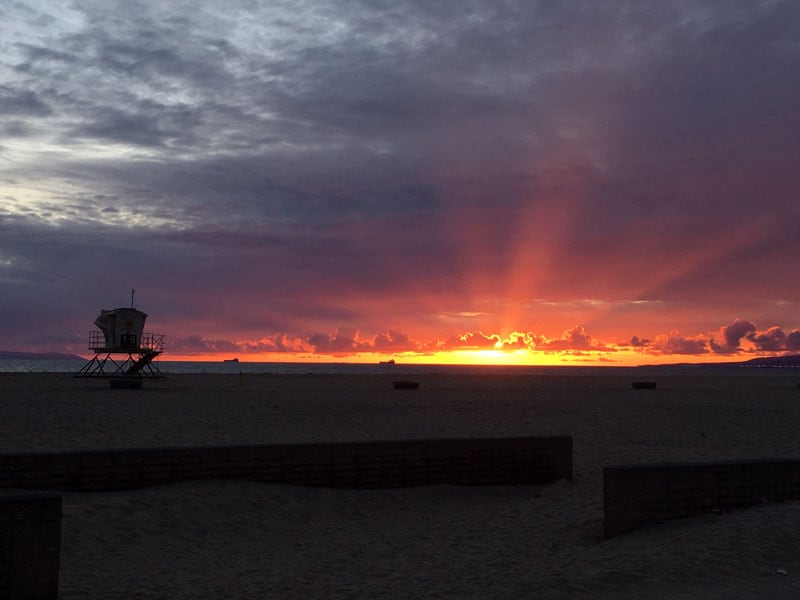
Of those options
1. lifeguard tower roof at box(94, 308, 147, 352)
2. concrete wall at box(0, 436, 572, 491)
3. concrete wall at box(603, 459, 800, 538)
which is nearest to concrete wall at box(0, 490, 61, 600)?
concrete wall at box(0, 436, 572, 491)

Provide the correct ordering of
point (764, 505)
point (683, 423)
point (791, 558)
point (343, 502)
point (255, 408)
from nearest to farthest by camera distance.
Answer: point (791, 558) < point (764, 505) < point (343, 502) < point (683, 423) < point (255, 408)

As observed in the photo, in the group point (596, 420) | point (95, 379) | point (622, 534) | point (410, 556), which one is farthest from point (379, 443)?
point (95, 379)

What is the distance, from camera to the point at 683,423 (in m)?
26.6

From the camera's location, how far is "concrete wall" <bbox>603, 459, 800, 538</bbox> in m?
9.64

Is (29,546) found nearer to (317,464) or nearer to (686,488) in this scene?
(317,464)

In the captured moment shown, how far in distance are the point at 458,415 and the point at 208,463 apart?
Result: 17.6 metres

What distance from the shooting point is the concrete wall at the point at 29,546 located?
288 inches

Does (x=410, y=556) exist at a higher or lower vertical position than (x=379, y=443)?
lower

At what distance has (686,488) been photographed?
9914 millimetres

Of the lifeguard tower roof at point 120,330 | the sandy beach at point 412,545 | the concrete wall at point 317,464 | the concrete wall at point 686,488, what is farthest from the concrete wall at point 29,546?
the lifeguard tower roof at point 120,330

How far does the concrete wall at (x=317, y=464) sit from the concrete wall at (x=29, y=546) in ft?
12.7

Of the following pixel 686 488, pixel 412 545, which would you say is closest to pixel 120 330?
pixel 412 545

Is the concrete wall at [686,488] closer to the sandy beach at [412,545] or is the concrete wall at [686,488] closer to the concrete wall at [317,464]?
the sandy beach at [412,545]

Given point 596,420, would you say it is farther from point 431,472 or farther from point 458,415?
point 431,472
